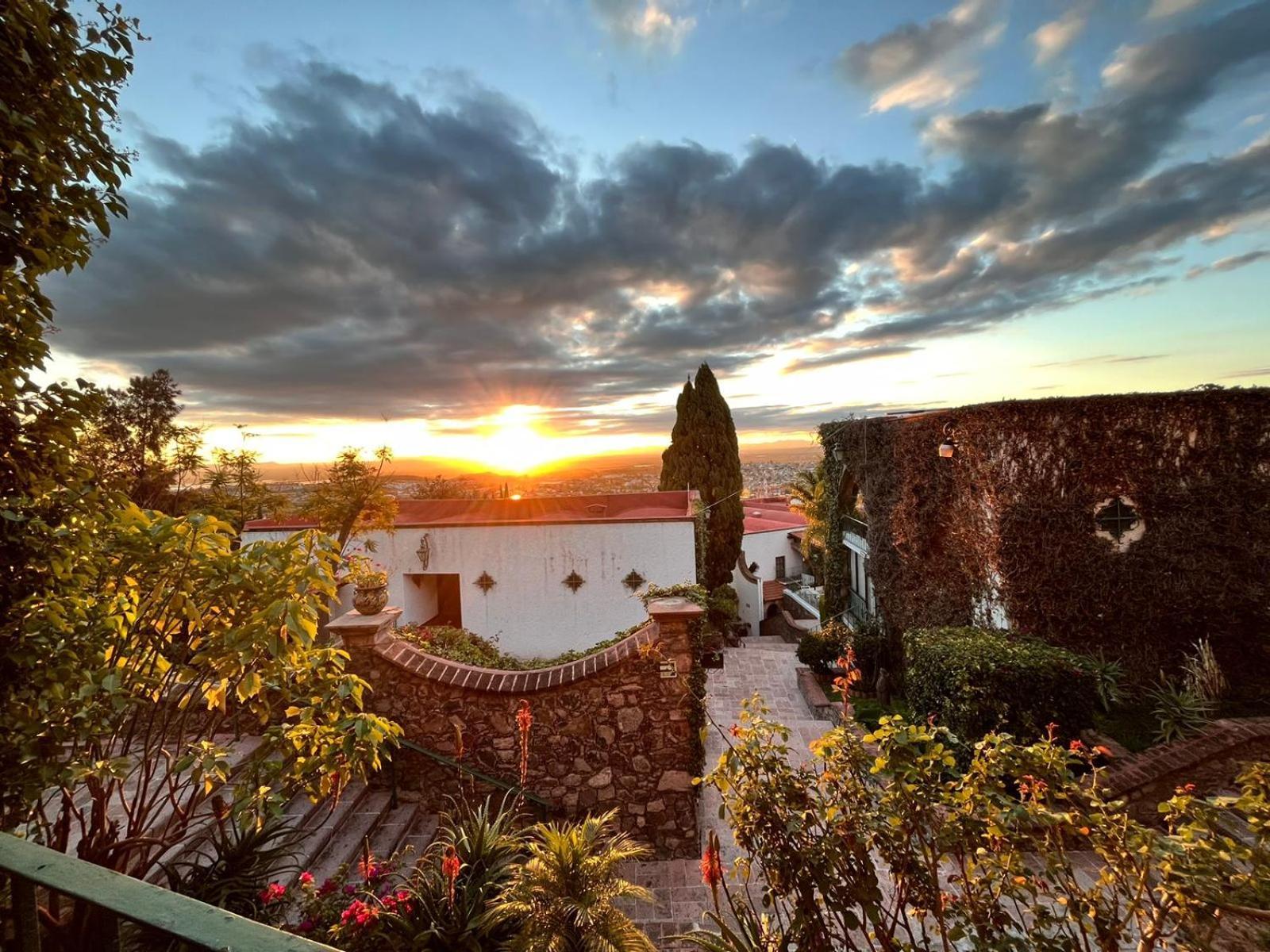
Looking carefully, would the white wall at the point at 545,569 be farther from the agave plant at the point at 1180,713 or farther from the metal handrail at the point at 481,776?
the agave plant at the point at 1180,713

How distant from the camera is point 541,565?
1404 cm

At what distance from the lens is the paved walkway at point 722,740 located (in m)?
4.76

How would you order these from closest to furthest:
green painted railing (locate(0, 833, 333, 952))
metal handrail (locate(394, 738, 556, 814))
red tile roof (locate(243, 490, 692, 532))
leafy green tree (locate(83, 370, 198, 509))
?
green painted railing (locate(0, 833, 333, 952))
metal handrail (locate(394, 738, 556, 814))
red tile roof (locate(243, 490, 692, 532))
leafy green tree (locate(83, 370, 198, 509))

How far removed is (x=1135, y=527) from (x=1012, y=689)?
346 centimetres

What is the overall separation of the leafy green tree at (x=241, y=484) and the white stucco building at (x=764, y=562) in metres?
17.8

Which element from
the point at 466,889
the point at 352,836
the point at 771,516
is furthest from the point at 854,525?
the point at 771,516

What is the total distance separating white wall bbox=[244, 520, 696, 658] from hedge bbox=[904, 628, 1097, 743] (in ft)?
25.4

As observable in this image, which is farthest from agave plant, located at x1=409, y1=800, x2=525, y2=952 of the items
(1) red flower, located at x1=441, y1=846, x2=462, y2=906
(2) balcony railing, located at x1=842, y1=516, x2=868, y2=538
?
(2) balcony railing, located at x1=842, y1=516, x2=868, y2=538

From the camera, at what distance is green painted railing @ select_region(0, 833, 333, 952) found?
0.94 meters

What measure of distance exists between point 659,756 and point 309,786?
394 cm

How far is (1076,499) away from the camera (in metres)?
7.40

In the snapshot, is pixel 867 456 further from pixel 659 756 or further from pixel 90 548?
pixel 90 548

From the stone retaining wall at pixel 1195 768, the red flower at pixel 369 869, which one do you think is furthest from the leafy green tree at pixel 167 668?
the stone retaining wall at pixel 1195 768

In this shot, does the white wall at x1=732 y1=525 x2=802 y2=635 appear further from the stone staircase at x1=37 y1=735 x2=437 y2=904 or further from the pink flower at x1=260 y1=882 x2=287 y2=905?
the pink flower at x1=260 y1=882 x2=287 y2=905
